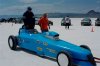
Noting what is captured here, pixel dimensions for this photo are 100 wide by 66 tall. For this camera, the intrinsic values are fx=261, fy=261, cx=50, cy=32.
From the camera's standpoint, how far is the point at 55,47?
9492 millimetres

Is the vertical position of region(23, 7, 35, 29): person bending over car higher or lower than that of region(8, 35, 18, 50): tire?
higher

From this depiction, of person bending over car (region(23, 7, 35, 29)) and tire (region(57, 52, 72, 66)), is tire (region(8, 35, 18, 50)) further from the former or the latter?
tire (region(57, 52, 72, 66))

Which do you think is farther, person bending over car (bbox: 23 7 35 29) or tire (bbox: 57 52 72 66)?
person bending over car (bbox: 23 7 35 29)

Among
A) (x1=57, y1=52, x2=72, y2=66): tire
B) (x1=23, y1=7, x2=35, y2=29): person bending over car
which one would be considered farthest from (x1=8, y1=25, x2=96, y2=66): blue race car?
(x1=23, y1=7, x2=35, y2=29): person bending over car

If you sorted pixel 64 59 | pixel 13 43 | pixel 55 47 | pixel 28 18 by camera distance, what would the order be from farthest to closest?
pixel 28 18, pixel 13 43, pixel 55 47, pixel 64 59

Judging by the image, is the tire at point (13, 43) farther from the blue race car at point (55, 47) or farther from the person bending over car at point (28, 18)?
the person bending over car at point (28, 18)

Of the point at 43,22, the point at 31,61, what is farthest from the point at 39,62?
the point at 43,22

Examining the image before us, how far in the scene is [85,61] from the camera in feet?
28.0

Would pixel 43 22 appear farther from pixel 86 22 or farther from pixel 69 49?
pixel 86 22

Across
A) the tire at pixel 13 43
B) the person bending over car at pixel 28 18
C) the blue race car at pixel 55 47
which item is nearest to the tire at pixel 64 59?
the blue race car at pixel 55 47

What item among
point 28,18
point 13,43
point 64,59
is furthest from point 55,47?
point 28,18

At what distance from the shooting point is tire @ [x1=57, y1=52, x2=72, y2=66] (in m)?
8.54

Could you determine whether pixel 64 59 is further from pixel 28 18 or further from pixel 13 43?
pixel 28 18

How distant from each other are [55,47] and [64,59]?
0.89 m
